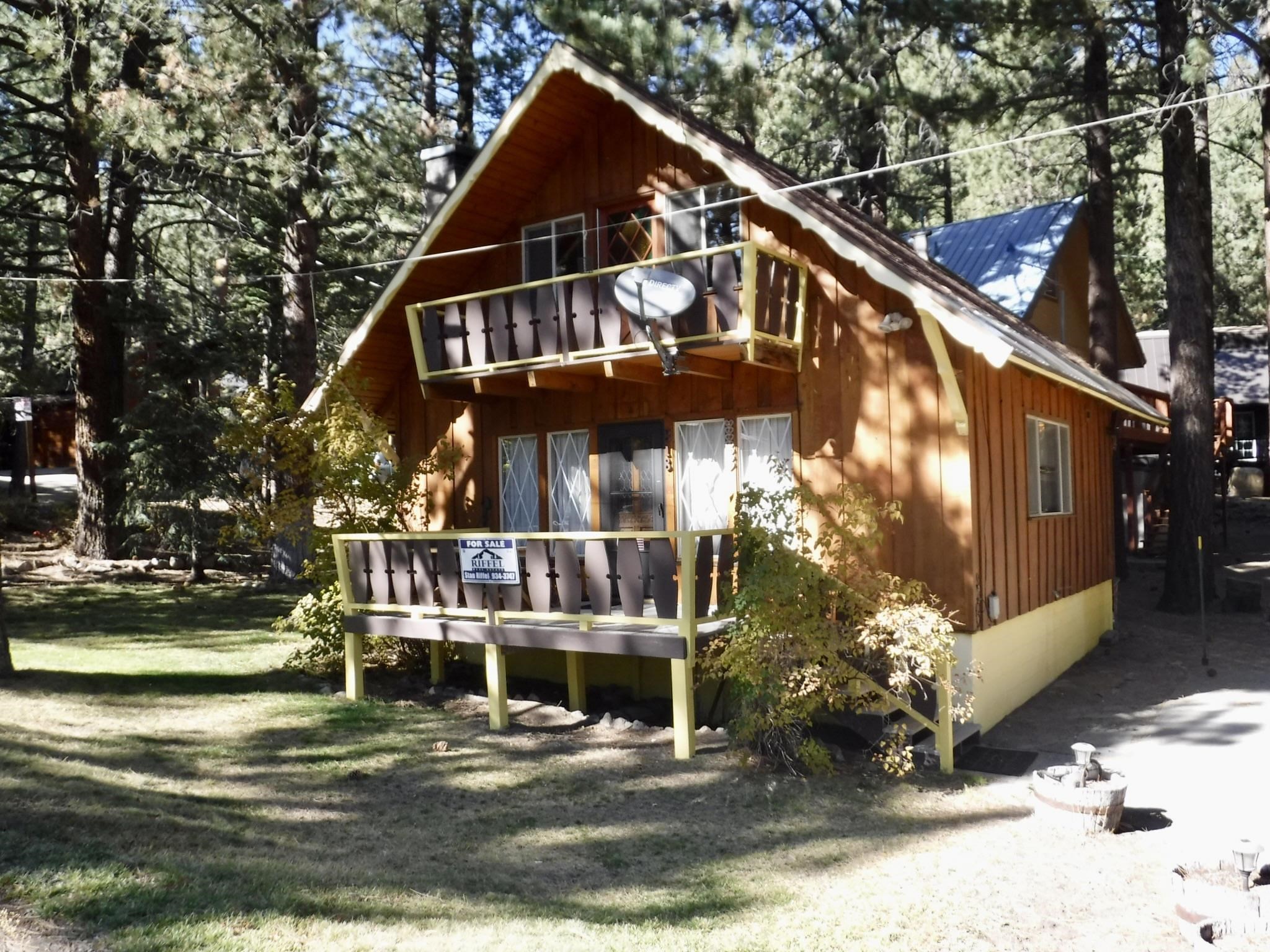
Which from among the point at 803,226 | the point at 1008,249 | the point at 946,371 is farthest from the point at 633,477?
the point at 1008,249

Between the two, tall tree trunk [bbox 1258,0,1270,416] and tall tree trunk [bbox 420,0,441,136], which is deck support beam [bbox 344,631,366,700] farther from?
tall tree trunk [bbox 1258,0,1270,416]

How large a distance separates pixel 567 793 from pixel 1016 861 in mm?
3481

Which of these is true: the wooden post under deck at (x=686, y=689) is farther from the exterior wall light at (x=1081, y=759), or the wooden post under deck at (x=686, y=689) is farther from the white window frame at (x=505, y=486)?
the white window frame at (x=505, y=486)

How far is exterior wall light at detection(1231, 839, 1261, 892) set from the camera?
18.8 ft

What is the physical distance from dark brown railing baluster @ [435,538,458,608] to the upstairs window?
3.78m

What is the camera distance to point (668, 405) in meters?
12.2

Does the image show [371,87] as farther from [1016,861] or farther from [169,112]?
[1016,861]

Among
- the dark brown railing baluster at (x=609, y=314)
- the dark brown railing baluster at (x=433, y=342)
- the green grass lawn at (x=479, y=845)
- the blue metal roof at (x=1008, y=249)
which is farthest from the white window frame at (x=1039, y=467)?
the dark brown railing baluster at (x=433, y=342)

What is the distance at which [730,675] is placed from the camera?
899 centimetres

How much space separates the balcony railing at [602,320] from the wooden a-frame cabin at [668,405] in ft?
0.10

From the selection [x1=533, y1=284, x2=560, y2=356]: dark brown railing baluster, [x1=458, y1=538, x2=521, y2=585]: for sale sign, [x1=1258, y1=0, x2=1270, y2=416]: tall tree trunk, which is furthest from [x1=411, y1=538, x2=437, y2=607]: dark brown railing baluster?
[x1=1258, y1=0, x2=1270, y2=416]: tall tree trunk

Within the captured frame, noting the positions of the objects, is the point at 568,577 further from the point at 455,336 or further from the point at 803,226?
the point at 803,226

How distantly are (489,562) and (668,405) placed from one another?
9.63 ft

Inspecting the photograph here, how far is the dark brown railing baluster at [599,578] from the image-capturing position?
9.97 meters
